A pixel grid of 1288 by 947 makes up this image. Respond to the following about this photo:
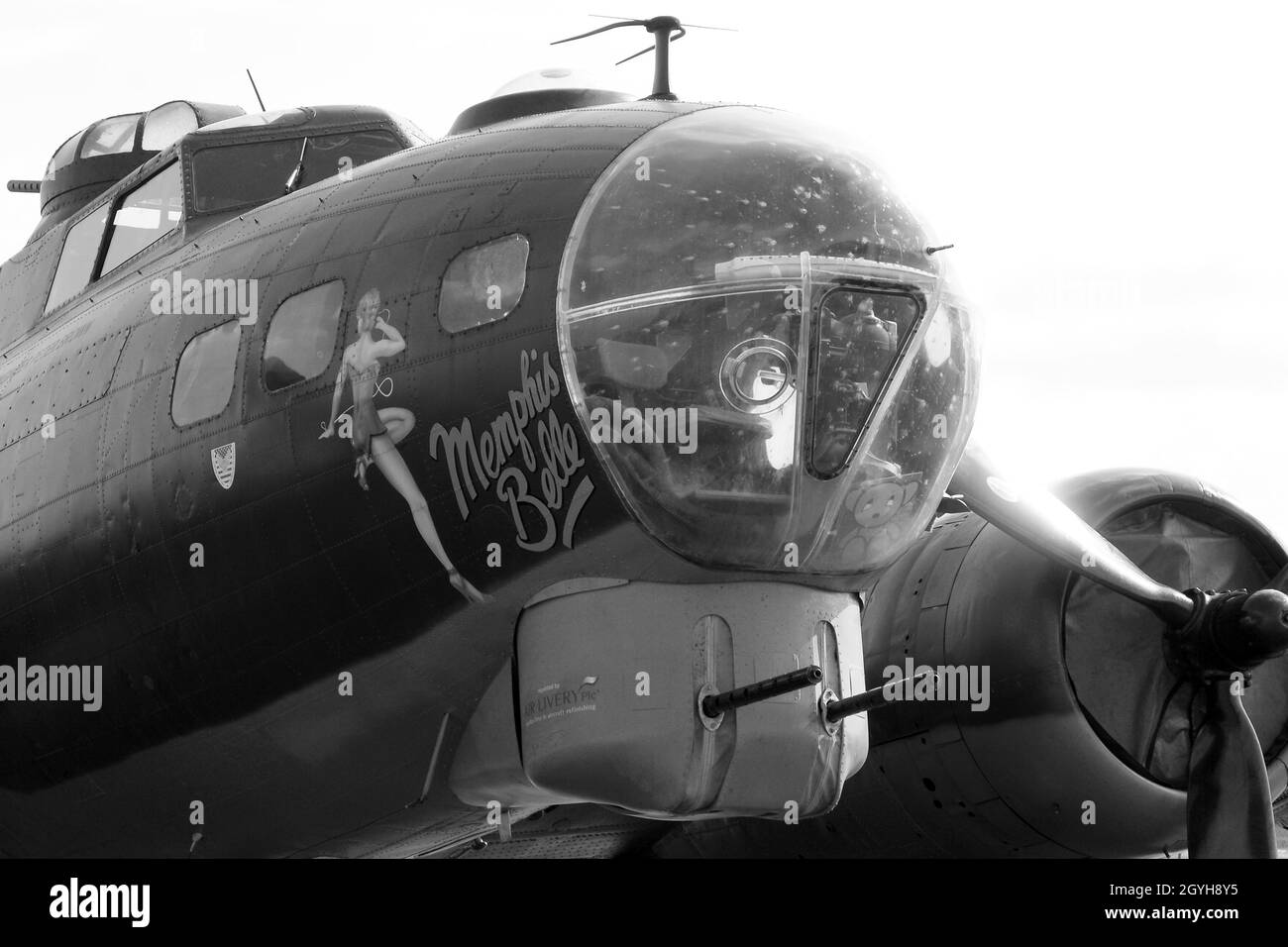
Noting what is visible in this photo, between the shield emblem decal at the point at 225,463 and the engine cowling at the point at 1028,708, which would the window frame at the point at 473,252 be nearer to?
the shield emblem decal at the point at 225,463

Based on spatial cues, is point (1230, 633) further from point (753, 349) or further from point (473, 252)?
point (473, 252)

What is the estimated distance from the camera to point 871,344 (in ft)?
21.5

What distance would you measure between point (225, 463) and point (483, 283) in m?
1.46

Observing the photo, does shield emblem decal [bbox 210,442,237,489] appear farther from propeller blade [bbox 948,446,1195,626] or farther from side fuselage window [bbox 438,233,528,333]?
propeller blade [bbox 948,446,1195,626]

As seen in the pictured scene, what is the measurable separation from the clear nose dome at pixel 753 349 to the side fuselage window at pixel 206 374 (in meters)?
1.83

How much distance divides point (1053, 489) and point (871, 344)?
393cm

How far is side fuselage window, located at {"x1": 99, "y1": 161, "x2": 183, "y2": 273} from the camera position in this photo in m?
9.42

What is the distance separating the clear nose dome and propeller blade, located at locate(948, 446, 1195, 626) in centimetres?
104

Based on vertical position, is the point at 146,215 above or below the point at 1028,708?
above

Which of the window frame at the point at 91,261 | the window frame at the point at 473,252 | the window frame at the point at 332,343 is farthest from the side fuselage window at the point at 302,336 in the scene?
the window frame at the point at 91,261

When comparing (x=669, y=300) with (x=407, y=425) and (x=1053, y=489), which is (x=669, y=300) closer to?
(x=407, y=425)

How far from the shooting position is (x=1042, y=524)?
8102 millimetres

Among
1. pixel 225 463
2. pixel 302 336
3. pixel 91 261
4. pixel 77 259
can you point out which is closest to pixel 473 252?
pixel 302 336
